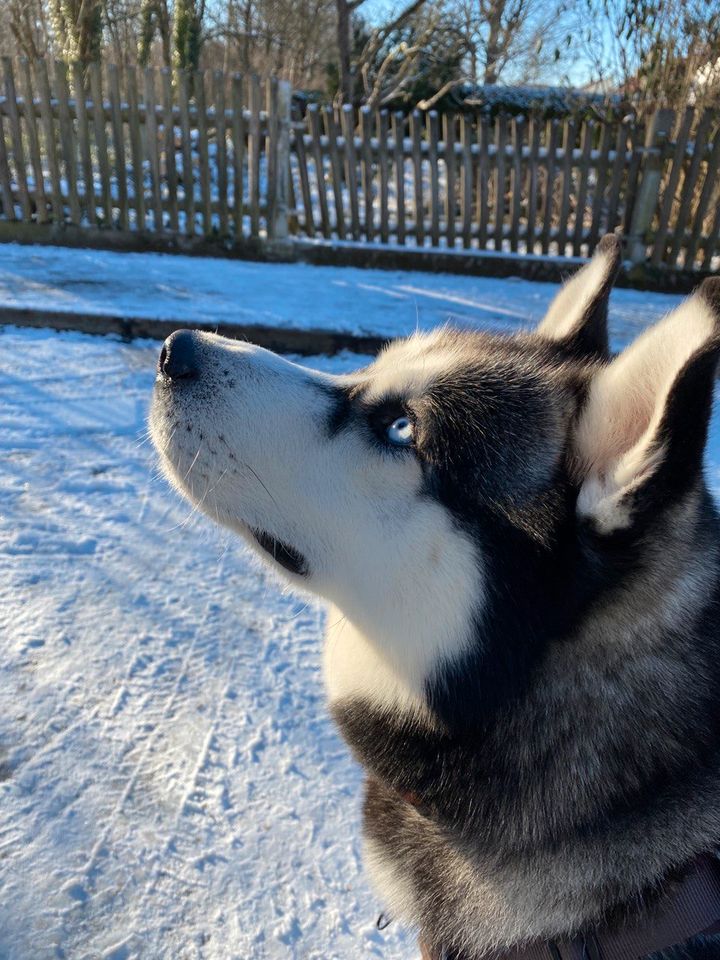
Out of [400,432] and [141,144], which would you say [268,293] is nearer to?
[141,144]

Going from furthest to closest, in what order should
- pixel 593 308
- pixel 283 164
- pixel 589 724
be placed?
pixel 283 164
pixel 593 308
pixel 589 724

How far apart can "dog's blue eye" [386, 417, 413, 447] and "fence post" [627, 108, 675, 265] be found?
27.6ft

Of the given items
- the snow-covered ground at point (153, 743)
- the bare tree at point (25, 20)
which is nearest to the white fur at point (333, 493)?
the snow-covered ground at point (153, 743)

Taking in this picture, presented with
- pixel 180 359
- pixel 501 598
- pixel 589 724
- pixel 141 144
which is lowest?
pixel 589 724

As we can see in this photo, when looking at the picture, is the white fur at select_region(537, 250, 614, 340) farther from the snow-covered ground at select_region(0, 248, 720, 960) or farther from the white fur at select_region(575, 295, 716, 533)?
the snow-covered ground at select_region(0, 248, 720, 960)

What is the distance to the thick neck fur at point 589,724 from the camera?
1362mm

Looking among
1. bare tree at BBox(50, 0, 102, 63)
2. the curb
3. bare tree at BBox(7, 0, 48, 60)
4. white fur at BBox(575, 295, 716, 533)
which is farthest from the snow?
bare tree at BBox(7, 0, 48, 60)

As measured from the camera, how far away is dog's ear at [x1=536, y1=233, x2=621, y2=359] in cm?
181

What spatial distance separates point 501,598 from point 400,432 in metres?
0.45

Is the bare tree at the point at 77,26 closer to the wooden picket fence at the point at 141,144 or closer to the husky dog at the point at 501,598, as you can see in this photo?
the wooden picket fence at the point at 141,144

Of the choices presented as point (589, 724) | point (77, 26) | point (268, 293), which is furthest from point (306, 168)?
point (589, 724)

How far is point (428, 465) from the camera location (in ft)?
5.10

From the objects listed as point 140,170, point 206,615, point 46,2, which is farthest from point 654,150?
point 46,2

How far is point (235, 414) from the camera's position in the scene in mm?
1666
